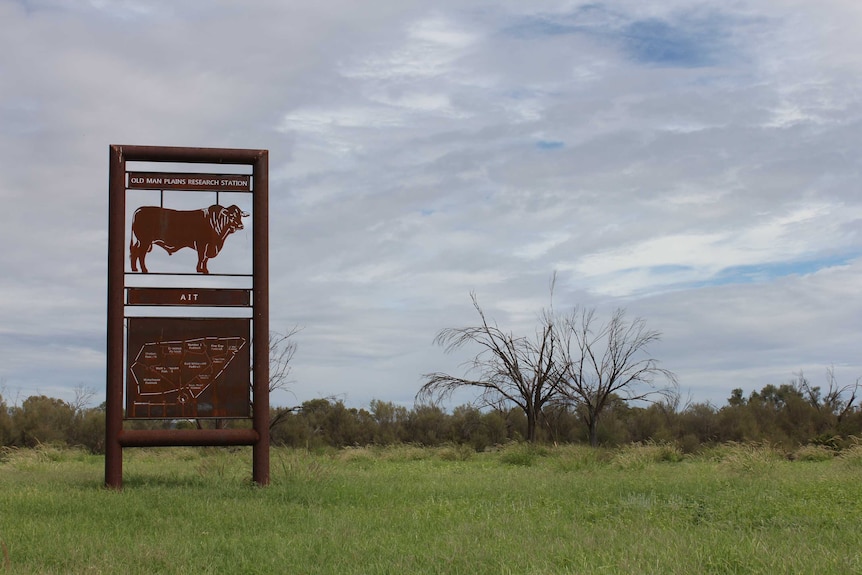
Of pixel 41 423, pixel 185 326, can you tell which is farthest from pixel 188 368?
pixel 41 423

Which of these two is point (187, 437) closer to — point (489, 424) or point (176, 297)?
point (176, 297)

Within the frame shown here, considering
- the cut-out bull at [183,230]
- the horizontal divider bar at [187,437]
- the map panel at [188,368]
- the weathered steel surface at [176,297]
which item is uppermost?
the cut-out bull at [183,230]

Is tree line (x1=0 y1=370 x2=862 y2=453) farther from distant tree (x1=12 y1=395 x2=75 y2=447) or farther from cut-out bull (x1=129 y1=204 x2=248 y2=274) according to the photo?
cut-out bull (x1=129 y1=204 x2=248 y2=274)

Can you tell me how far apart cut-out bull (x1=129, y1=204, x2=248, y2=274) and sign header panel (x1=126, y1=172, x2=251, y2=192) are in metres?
0.33

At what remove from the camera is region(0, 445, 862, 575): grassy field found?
7172 mm

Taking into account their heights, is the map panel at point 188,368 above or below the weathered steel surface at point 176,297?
below

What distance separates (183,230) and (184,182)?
2.57 feet

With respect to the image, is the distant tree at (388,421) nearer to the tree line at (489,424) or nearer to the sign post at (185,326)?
the tree line at (489,424)

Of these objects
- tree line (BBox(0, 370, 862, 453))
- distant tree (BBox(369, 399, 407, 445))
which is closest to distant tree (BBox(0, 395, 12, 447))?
tree line (BBox(0, 370, 862, 453))

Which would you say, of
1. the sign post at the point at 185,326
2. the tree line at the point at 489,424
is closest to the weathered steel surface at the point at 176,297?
the sign post at the point at 185,326

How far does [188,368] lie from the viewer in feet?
43.3

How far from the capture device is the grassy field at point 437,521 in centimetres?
717

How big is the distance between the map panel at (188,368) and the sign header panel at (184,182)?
6.95 feet

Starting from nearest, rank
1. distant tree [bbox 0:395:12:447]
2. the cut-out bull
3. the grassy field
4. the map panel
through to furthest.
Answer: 1. the grassy field
2. the map panel
3. the cut-out bull
4. distant tree [bbox 0:395:12:447]
